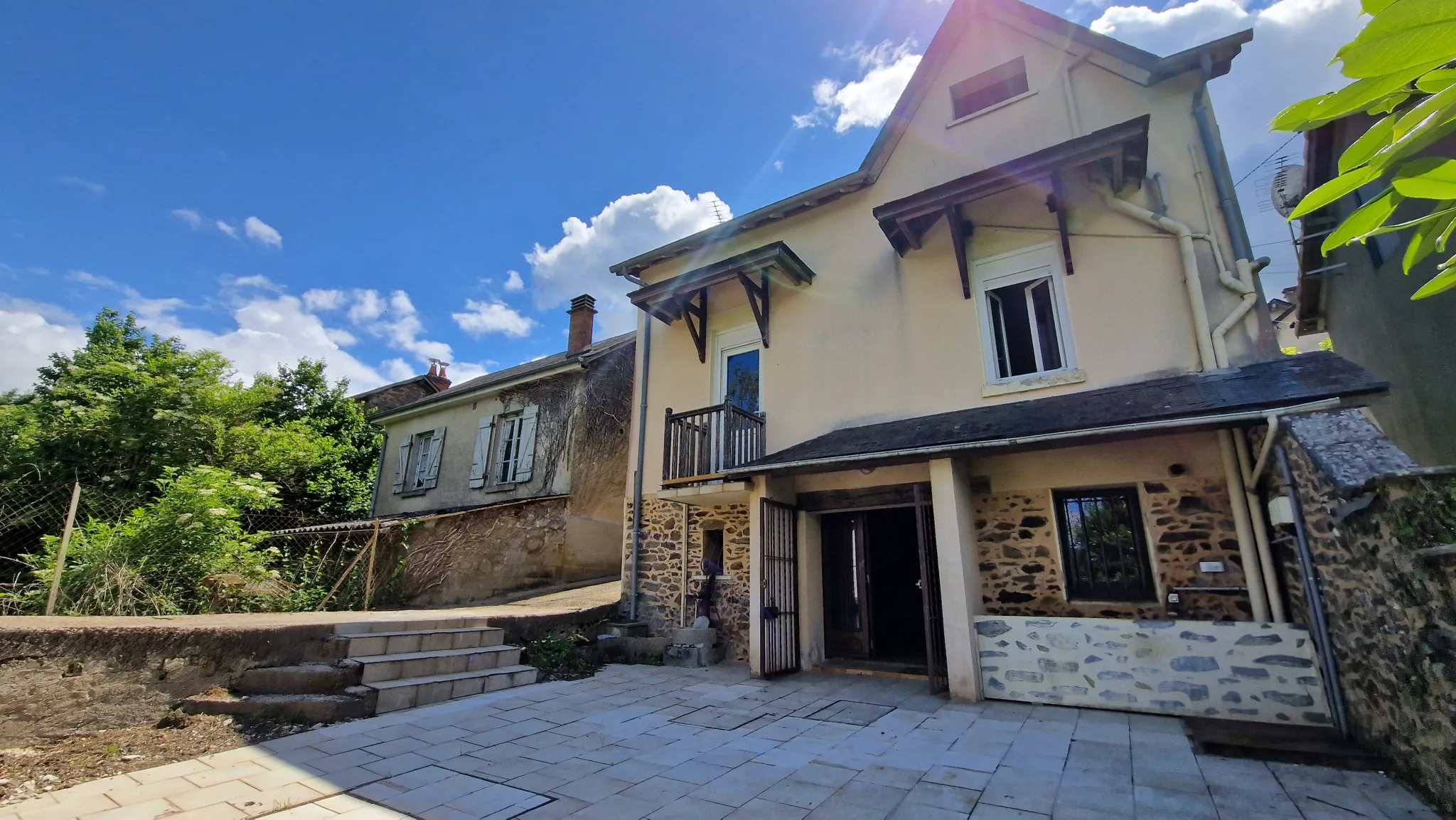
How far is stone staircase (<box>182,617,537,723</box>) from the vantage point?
452cm

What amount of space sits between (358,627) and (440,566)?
17.6ft

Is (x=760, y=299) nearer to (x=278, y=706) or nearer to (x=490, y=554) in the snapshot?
(x=490, y=554)

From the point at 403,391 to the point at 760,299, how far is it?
1477cm

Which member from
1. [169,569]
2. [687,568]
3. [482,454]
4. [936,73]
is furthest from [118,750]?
[936,73]

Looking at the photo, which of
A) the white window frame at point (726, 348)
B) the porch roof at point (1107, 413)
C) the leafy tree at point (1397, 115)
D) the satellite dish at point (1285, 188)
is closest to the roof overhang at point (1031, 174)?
the porch roof at point (1107, 413)

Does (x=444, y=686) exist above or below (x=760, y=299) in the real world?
below

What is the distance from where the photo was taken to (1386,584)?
10.5 ft

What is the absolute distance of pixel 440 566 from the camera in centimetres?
1035

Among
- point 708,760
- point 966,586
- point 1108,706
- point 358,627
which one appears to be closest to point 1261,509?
point 1108,706

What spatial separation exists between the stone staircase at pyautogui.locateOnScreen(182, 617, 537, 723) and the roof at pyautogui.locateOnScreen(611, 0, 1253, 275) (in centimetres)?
623

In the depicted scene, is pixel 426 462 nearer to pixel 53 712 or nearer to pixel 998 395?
pixel 53 712

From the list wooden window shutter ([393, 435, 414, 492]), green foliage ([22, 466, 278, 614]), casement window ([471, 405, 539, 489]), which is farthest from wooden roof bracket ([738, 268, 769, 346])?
wooden window shutter ([393, 435, 414, 492])

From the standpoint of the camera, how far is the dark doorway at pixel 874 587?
7.36 metres

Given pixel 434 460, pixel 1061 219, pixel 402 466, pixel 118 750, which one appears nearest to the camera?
pixel 118 750
